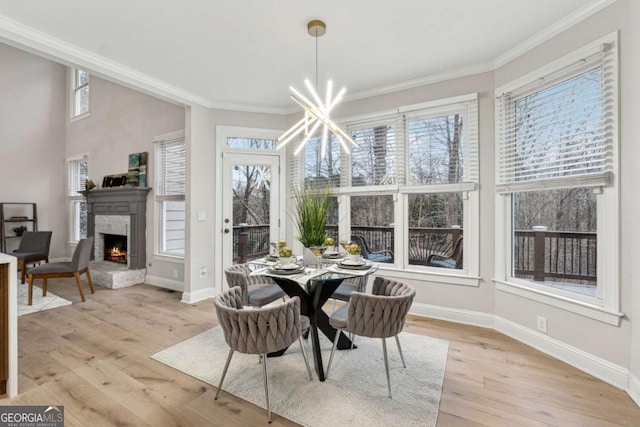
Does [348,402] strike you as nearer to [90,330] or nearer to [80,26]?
[90,330]

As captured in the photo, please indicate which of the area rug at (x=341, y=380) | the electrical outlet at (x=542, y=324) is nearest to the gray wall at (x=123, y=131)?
the area rug at (x=341, y=380)

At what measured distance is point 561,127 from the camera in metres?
2.48

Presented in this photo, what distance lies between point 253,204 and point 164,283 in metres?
1.91

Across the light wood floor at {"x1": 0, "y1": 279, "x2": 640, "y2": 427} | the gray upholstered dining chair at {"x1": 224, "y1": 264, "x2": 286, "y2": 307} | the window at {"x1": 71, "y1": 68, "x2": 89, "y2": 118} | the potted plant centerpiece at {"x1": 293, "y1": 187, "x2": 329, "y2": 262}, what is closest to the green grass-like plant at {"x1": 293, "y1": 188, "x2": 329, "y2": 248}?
the potted plant centerpiece at {"x1": 293, "y1": 187, "x2": 329, "y2": 262}

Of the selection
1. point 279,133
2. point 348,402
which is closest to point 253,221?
point 279,133

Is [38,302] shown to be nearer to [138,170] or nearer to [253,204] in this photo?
[138,170]

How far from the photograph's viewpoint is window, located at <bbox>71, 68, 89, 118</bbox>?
632 centimetres

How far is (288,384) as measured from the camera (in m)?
2.07

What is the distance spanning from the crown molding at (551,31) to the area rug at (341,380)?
109 inches

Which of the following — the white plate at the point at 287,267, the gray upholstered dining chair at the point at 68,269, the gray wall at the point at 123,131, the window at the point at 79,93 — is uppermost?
the window at the point at 79,93

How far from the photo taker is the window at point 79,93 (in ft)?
20.7

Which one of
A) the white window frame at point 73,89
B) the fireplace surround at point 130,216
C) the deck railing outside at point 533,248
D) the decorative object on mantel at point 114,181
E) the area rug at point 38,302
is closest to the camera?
the deck railing outside at point 533,248

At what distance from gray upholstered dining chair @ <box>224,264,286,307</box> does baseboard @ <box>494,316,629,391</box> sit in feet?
7.33

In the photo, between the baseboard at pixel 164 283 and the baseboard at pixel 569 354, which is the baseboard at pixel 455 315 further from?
the baseboard at pixel 164 283
